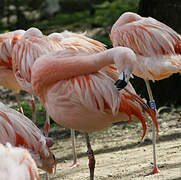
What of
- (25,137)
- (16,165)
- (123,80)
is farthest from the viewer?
(25,137)

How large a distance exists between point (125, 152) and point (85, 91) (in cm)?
186

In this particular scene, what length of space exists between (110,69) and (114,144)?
1.98 meters

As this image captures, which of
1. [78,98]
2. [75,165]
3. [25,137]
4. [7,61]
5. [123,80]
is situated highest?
[123,80]

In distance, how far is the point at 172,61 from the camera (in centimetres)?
470

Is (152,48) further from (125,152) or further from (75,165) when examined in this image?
(75,165)

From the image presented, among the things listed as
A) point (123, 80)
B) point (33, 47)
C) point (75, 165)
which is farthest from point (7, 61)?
point (123, 80)

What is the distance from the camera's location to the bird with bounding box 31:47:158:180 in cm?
360

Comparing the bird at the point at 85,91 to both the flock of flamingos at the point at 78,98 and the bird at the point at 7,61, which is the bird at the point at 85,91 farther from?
the bird at the point at 7,61

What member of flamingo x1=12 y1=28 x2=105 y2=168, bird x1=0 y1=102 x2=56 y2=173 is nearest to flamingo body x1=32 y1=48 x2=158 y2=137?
bird x1=0 y1=102 x2=56 y2=173

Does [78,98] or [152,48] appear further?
[152,48]

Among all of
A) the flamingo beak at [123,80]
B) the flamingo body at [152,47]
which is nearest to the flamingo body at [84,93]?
the flamingo beak at [123,80]

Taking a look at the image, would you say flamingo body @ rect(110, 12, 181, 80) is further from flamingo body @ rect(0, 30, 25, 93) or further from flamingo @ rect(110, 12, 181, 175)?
flamingo body @ rect(0, 30, 25, 93)

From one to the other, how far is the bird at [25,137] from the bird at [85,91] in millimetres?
301

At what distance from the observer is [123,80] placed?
3369mm
